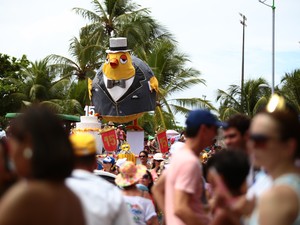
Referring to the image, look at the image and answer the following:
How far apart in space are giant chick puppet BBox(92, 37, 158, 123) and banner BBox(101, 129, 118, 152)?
5.17ft

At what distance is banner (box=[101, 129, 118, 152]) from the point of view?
18422mm

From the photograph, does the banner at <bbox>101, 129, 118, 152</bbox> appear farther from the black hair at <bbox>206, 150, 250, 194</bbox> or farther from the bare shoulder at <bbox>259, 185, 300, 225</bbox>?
the bare shoulder at <bbox>259, 185, 300, 225</bbox>

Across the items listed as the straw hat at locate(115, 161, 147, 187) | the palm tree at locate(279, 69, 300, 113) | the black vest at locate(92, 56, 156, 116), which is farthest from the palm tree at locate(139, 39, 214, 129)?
the straw hat at locate(115, 161, 147, 187)

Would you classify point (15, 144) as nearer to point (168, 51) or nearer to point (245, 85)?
point (168, 51)

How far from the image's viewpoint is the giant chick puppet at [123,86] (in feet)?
64.7

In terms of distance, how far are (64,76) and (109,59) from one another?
22.0 meters

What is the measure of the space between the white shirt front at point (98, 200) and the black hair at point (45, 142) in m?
1.10

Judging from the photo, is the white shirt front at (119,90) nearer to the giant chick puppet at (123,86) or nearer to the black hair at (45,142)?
the giant chick puppet at (123,86)

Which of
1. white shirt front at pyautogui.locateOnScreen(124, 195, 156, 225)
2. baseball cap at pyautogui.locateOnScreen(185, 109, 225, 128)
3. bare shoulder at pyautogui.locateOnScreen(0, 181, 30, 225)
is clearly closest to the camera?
bare shoulder at pyautogui.locateOnScreen(0, 181, 30, 225)

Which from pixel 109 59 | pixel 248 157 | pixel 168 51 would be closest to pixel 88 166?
pixel 248 157

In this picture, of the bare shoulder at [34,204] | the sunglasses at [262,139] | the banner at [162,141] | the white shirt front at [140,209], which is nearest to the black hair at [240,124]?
the sunglasses at [262,139]

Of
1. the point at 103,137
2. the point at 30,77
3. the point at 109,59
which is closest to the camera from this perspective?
the point at 103,137

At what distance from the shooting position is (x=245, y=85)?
42.9 meters

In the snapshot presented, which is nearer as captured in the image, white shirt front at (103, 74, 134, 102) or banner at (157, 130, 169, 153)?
banner at (157, 130, 169, 153)
